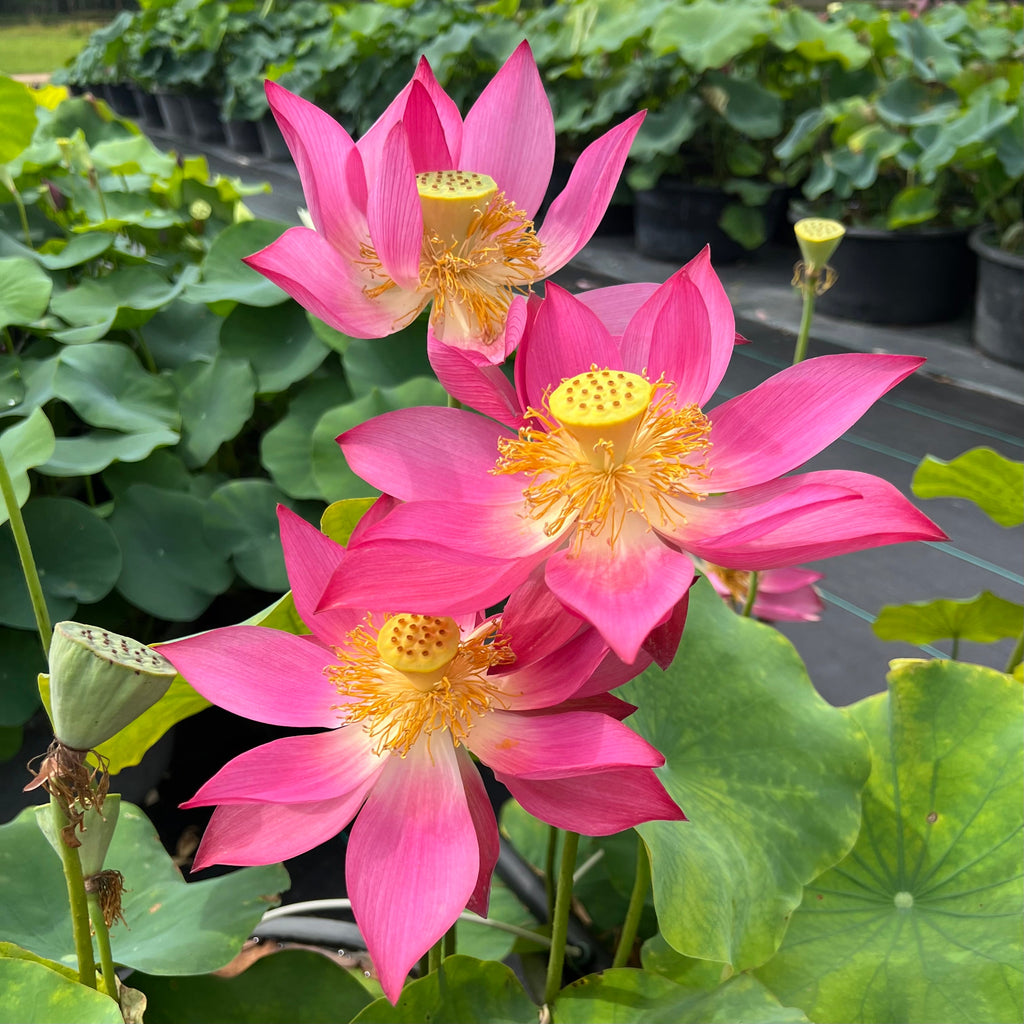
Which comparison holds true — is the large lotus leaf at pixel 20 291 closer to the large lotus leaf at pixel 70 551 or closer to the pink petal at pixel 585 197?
the large lotus leaf at pixel 70 551

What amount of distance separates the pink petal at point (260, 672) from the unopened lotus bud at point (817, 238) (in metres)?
Answer: 0.63

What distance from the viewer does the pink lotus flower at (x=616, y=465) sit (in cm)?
36

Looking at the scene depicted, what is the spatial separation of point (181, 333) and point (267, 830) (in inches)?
48.3

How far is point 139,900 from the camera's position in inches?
26.9

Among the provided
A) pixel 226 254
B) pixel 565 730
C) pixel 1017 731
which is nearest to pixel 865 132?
pixel 226 254

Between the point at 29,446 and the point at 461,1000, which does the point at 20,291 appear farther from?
the point at 461,1000

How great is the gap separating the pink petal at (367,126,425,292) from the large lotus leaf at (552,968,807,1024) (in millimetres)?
429

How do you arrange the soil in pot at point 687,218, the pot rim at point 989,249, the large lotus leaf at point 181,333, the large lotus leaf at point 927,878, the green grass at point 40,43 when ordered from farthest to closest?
the green grass at point 40,43
the soil in pot at point 687,218
the pot rim at point 989,249
the large lotus leaf at point 181,333
the large lotus leaf at point 927,878

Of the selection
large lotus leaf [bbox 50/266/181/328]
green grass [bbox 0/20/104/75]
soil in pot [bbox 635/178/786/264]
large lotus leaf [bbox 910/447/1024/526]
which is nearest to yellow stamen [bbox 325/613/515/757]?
large lotus leaf [bbox 910/447/1024/526]

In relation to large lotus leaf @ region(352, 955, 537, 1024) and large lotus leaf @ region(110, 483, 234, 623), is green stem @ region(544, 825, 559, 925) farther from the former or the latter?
large lotus leaf @ region(110, 483, 234, 623)

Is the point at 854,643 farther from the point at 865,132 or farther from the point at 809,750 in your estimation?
the point at 865,132

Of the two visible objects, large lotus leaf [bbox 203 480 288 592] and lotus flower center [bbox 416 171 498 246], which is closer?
lotus flower center [bbox 416 171 498 246]

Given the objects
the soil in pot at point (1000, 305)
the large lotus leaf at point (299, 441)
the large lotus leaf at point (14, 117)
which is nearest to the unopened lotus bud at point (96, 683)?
the large lotus leaf at point (299, 441)

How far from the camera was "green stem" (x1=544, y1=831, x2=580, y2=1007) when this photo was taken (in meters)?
0.55
